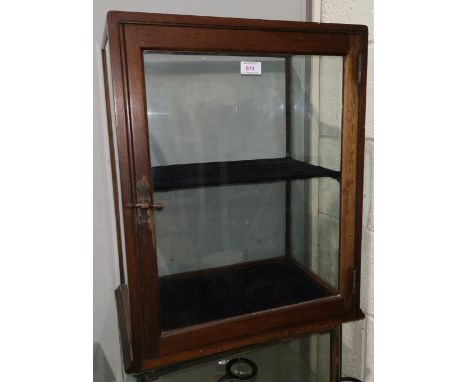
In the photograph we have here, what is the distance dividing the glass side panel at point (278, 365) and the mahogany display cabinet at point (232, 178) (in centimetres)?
8

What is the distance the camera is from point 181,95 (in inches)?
34.6

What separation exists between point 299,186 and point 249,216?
16 cm

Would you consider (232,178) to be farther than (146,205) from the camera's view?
Yes

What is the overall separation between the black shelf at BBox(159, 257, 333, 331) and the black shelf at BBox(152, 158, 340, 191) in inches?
8.8

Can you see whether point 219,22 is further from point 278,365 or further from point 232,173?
point 278,365

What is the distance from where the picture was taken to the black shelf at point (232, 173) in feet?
2.82

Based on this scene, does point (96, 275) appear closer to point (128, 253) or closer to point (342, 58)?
point (128, 253)

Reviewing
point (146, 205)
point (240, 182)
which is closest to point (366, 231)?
point (240, 182)

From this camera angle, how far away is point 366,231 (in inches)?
44.3

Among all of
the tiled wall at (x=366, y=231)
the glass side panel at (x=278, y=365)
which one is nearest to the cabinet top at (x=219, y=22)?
the tiled wall at (x=366, y=231)

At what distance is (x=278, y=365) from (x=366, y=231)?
0.45 metres

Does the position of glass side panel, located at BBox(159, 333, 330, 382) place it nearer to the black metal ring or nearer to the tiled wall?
the black metal ring

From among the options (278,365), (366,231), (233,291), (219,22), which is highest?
(219,22)
